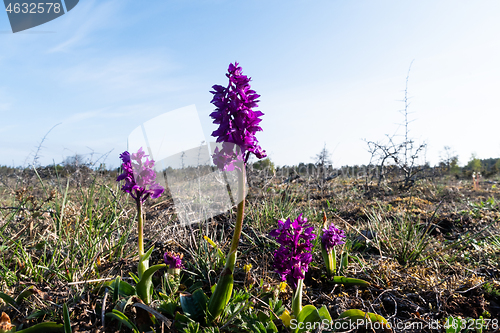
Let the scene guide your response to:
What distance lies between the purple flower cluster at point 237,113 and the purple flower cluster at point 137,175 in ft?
3.54

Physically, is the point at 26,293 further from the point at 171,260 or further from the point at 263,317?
the point at 263,317

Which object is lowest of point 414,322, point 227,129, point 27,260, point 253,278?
point 414,322

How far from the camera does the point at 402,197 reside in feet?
25.0

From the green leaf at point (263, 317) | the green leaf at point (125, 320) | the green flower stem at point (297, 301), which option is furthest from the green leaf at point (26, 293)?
the green flower stem at point (297, 301)

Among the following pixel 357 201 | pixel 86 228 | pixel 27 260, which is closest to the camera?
pixel 27 260

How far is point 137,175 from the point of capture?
2.96m

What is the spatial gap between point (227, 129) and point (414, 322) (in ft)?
7.53

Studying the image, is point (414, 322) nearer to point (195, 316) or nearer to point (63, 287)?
point (195, 316)

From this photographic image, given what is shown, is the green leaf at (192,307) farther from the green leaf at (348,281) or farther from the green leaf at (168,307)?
the green leaf at (348,281)

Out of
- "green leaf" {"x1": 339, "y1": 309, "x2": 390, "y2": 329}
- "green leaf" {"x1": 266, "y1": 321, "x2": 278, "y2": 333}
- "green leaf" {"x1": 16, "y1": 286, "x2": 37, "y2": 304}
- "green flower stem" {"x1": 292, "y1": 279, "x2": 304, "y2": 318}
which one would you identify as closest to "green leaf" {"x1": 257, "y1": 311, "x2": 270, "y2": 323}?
"green leaf" {"x1": 266, "y1": 321, "x2": 278, "y2": 333}

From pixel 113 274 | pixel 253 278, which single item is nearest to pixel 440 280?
pixel 253 278

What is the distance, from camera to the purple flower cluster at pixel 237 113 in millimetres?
2215

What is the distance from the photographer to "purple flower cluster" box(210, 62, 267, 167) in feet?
7.27

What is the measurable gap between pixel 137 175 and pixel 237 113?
1306mm
